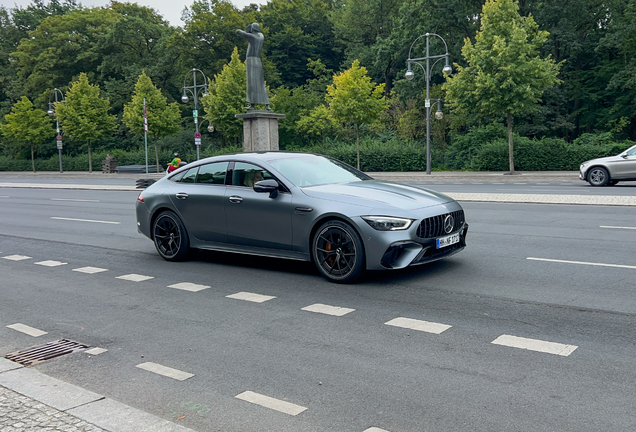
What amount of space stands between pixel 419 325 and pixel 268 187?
2.94 meters

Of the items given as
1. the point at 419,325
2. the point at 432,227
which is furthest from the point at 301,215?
the point at 419,325

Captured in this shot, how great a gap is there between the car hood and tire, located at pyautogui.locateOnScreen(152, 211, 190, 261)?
2252mm

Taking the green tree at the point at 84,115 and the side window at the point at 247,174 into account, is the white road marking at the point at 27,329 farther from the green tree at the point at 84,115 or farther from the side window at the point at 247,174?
the green tree at the point at 84,115

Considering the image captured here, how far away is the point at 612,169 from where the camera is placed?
20.8 meters

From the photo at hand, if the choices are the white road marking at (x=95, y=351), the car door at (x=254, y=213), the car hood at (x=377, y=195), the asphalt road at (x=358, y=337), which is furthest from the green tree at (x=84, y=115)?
the white road marking at (x=95, y=351)

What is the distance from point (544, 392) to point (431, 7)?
4449 cm

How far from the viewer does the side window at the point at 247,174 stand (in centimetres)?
796

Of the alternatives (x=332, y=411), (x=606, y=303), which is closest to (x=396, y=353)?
(x=332, y=411)

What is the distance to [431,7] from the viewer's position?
44719mm

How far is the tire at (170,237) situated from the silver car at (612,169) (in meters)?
17.0

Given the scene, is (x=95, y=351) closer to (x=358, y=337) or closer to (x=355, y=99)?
(x=358, y=337)

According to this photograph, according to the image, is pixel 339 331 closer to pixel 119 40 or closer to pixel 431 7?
pixel 431 7

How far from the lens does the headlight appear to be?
6742mm

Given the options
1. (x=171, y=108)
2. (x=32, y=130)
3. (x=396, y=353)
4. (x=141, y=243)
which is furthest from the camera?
(x=32, y=130)
